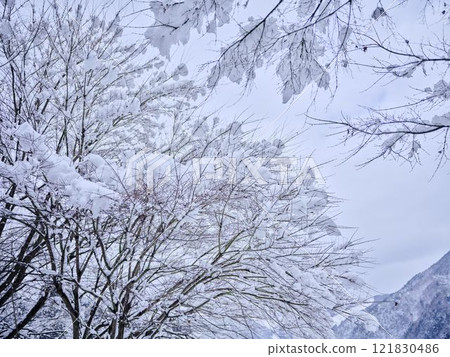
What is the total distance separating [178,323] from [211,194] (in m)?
1.49

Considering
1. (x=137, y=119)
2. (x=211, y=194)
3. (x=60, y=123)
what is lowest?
(x=211, y=194)

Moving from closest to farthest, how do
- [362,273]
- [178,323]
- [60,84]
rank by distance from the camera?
[362,273] < [178,323] < [60,84]

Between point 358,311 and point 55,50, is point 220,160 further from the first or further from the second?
point 55,50

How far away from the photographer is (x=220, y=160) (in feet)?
10.3

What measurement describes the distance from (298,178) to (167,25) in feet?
6.57

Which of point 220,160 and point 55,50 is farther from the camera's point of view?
point 55,50

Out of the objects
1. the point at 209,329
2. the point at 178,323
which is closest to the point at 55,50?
the point at 178,323

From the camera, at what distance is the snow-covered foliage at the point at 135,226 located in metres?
2.66

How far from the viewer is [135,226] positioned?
3043 millimetres

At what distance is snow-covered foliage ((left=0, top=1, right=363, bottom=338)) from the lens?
2662mm

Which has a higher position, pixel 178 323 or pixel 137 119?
pixel 137 119

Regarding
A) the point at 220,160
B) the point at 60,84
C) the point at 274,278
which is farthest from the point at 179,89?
the point at 274,278

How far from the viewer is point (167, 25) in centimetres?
160
